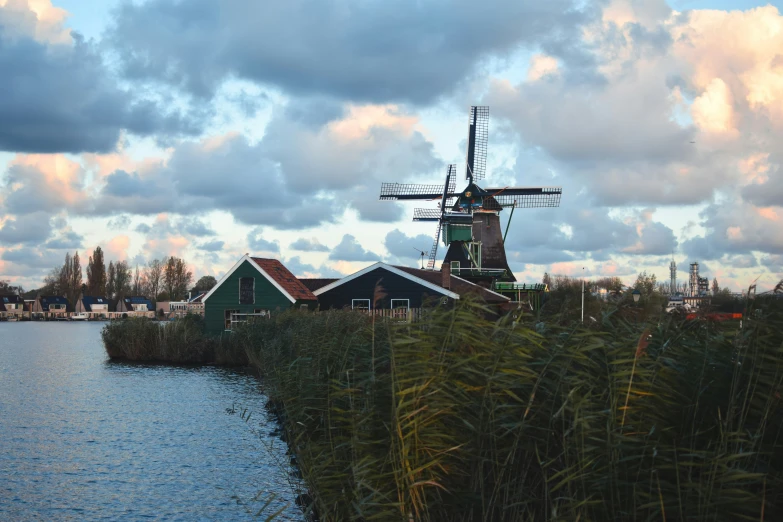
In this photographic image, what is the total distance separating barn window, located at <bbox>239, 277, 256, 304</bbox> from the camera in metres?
38.8

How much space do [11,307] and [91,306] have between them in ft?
71.5

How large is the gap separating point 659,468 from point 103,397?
23.0 meters

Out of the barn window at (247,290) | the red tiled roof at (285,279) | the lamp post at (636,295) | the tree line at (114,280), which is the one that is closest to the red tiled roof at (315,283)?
the red tiled roof at (285,279)

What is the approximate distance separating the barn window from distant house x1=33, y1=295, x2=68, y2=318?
381 ft

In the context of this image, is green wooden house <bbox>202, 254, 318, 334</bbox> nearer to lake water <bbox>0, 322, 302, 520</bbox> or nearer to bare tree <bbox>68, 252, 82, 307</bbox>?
lake water <bbox>0, 322, 302, 520</bbox>

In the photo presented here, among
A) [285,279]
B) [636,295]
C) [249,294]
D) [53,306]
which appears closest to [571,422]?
[636,295]

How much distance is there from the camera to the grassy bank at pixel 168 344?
1405 inches

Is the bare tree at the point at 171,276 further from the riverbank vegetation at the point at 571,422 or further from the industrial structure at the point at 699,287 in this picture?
the riverbank vegetation at the point at 571,422

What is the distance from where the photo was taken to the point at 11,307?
5881 inches

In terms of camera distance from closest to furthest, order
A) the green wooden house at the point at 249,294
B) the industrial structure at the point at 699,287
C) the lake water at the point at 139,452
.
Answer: the industrial structure at the point at 699,287, the lake water at the point at 139,452, the green wooden house at the point at 249,294

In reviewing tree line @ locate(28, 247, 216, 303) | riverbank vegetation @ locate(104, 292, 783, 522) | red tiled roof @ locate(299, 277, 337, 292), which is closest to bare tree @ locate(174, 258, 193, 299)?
tree line @ locate(28, 247, 216, 303)

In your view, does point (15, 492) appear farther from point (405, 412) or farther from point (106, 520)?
point (405, 412)

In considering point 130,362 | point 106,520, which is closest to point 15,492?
point 106,520

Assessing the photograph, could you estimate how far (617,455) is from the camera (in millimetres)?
5828
